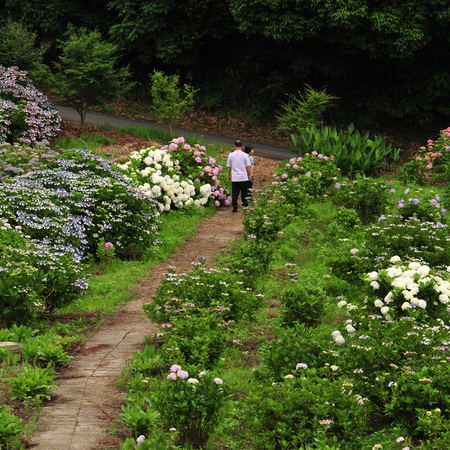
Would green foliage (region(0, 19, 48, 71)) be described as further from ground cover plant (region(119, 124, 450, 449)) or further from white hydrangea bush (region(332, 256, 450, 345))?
white hydrangea bush (region(332, 256, 450, 345))

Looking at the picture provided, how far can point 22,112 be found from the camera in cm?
1686

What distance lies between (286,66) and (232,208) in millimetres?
13723

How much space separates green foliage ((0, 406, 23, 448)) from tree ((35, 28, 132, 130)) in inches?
586

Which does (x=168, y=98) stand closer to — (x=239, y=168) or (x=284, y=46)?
(x=239, y=168)

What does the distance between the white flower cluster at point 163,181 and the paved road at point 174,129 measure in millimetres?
7248

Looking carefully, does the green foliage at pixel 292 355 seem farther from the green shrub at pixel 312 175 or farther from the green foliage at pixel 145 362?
the green shrub at pixel 312 175

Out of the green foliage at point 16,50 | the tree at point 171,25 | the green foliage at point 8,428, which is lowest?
the green foliage at point 8,428

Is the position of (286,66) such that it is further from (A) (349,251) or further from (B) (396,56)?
(A) (349,251)

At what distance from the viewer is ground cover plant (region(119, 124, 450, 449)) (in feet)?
15.0

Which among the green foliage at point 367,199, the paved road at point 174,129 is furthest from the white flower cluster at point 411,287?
the paved road at point 174,129

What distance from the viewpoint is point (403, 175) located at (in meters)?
14.5

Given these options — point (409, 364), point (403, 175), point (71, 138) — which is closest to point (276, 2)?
point (71, 138)

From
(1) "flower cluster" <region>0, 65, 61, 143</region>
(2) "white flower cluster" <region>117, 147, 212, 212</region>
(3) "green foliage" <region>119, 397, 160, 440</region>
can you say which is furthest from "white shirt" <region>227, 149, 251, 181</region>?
(3) "green foliage" <region>119, 397, 160, 440</region>

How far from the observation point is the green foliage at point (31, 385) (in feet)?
17.4
